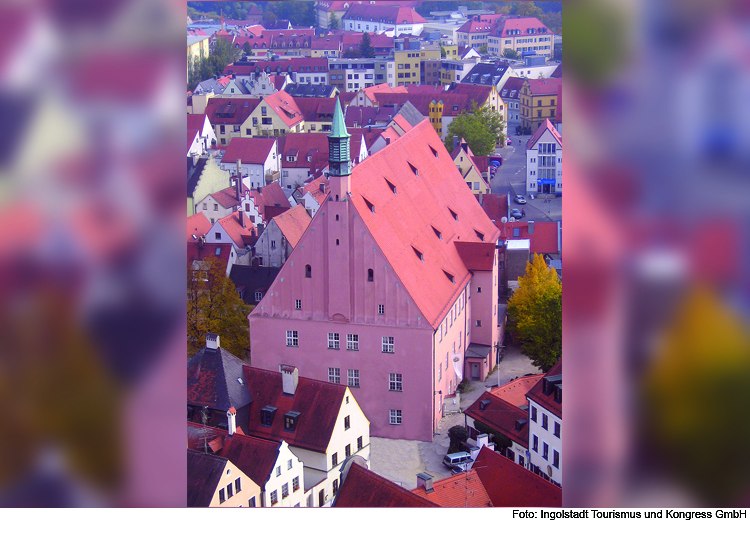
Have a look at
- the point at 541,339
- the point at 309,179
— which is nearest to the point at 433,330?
the point at 541,339

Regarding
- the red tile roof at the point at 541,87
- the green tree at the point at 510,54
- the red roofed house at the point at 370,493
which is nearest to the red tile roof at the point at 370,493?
the red roofed house at the point at 370,493

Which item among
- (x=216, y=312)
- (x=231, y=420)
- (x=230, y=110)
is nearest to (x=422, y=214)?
(x=216, y=312)

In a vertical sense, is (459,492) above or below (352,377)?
below

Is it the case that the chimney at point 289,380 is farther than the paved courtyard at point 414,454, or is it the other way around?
the chimney at point 289,380

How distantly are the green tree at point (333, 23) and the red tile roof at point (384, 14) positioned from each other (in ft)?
2.40

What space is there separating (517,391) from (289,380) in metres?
4.24

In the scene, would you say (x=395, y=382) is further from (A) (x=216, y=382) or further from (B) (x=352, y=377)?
(A) (x=216, y=382)

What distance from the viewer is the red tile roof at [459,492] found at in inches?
499

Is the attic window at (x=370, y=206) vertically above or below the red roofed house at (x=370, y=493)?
above

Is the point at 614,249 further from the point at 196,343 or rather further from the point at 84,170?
the point at 196,343

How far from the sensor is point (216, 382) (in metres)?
16.3

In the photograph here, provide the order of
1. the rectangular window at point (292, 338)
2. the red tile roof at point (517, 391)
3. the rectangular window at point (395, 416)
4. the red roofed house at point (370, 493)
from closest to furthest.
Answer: the red roofed house at point (370, 493), the red tile roof at point (517, 391), the rectangular window at point (395, 416), the rectangular window at point (292, 338)

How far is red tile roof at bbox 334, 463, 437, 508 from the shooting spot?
11.3m

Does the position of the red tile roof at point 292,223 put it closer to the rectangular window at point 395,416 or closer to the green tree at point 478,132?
the rectangular window at point 395,416
